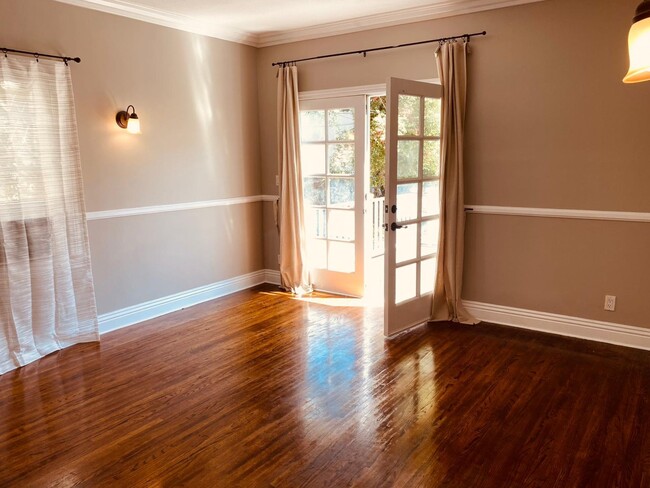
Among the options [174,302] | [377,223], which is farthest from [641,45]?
[377,223]

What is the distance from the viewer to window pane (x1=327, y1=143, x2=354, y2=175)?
16.3 feet

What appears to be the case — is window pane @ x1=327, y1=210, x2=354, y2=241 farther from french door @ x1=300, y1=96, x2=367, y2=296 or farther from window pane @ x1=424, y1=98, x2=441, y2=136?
window pane @ x1=424, y1=98, x2=441, y2=136

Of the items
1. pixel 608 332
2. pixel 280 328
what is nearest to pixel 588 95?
pixel 608 332

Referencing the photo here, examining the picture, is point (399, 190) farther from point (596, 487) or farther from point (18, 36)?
point (18, 36)

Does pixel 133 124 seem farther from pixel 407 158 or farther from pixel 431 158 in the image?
pixel 431 158

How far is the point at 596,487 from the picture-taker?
2223 millimetres

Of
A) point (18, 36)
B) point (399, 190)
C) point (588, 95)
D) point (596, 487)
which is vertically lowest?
point (596, 487)

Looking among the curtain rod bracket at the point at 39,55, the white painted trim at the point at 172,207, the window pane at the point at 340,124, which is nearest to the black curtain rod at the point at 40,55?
the curtain rod bracket at the point at 39,55

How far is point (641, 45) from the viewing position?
4.68 ft

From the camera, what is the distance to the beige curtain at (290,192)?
514 cm

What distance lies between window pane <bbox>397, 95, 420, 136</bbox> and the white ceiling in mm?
862

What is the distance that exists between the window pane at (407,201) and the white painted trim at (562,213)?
0.51 metres

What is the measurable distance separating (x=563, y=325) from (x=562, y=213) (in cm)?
90

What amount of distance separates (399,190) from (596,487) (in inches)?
92.6
